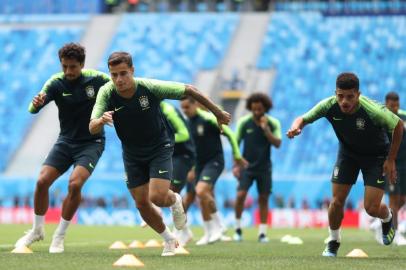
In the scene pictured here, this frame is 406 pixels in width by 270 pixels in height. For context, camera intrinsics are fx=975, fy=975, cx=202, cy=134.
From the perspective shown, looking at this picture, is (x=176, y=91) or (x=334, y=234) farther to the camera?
(x=334, y=234)

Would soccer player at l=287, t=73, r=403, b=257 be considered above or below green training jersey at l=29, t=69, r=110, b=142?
below

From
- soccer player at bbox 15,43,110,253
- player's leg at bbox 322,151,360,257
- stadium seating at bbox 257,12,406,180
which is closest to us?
player's leg at bbox 322,151,360,257

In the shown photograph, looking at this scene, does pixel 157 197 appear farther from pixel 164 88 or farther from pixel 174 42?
pixel 174 42

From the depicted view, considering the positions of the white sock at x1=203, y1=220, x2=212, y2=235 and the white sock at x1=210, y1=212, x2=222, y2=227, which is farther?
the white sock at x1=210, y1=212, x2=222, y2=227

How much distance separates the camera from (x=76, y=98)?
1271 centimetres

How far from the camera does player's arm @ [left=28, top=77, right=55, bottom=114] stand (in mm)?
12328

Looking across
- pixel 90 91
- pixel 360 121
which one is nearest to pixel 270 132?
pixel 90 91

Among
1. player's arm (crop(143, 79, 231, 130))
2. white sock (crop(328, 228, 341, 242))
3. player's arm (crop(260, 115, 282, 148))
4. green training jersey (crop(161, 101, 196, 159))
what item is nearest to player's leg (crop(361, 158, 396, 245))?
white sock (crop(328, 228, 341, 242))

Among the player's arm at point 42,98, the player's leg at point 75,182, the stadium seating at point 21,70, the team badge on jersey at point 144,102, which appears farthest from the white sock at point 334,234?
the stadium seating at point 21,70

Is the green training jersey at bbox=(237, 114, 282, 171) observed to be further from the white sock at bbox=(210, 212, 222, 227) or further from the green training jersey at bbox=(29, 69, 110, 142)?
the green training jersey at bbox=(29, 69, 110, 142)

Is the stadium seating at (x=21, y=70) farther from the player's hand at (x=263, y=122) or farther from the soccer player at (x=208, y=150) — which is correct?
the soccer player at (x=208, y=150)

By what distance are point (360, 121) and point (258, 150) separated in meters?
7.45

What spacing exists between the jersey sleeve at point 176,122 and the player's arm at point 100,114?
462 centimetres

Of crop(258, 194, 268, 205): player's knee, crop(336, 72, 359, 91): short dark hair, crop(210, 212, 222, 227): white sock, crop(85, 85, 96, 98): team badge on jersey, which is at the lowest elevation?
crop(210, 212, 222, 227): white sock
